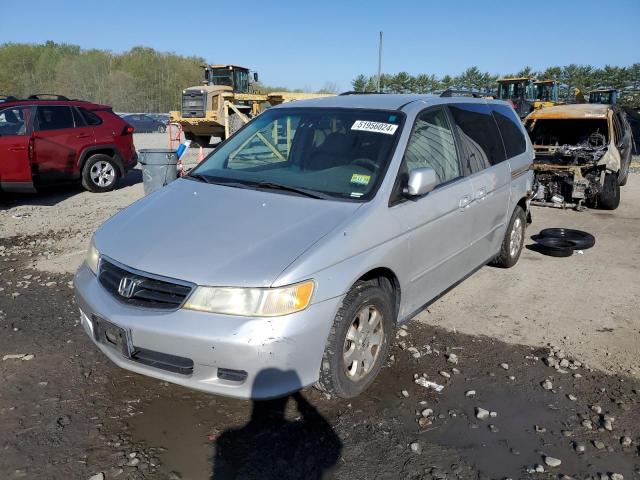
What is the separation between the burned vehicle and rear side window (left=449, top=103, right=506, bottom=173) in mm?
4569

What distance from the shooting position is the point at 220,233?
3.01 metres

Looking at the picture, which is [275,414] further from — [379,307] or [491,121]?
[491,121]

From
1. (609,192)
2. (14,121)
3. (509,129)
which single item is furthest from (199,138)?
(509,129)

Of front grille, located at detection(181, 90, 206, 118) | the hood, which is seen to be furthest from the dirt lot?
front grille, located at detection(181, 90, 206, 118)

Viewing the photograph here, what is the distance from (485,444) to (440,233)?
1.48 meters

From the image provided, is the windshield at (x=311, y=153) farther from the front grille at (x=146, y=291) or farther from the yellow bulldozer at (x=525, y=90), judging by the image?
the yellow bulldozer at (x=525, y=90)

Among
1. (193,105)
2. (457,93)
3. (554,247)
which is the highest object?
(193,105)

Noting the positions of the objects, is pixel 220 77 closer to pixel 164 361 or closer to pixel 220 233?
pixel 220 233

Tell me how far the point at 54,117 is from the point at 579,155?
9.26m

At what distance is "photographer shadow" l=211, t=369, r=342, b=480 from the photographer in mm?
2584

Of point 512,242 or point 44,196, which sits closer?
point 512,242

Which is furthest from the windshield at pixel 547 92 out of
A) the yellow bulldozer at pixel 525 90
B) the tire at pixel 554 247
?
the tire at pixel 554 247

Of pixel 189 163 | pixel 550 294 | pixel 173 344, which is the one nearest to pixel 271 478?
pixel 173 344

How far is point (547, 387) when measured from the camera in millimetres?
3371
